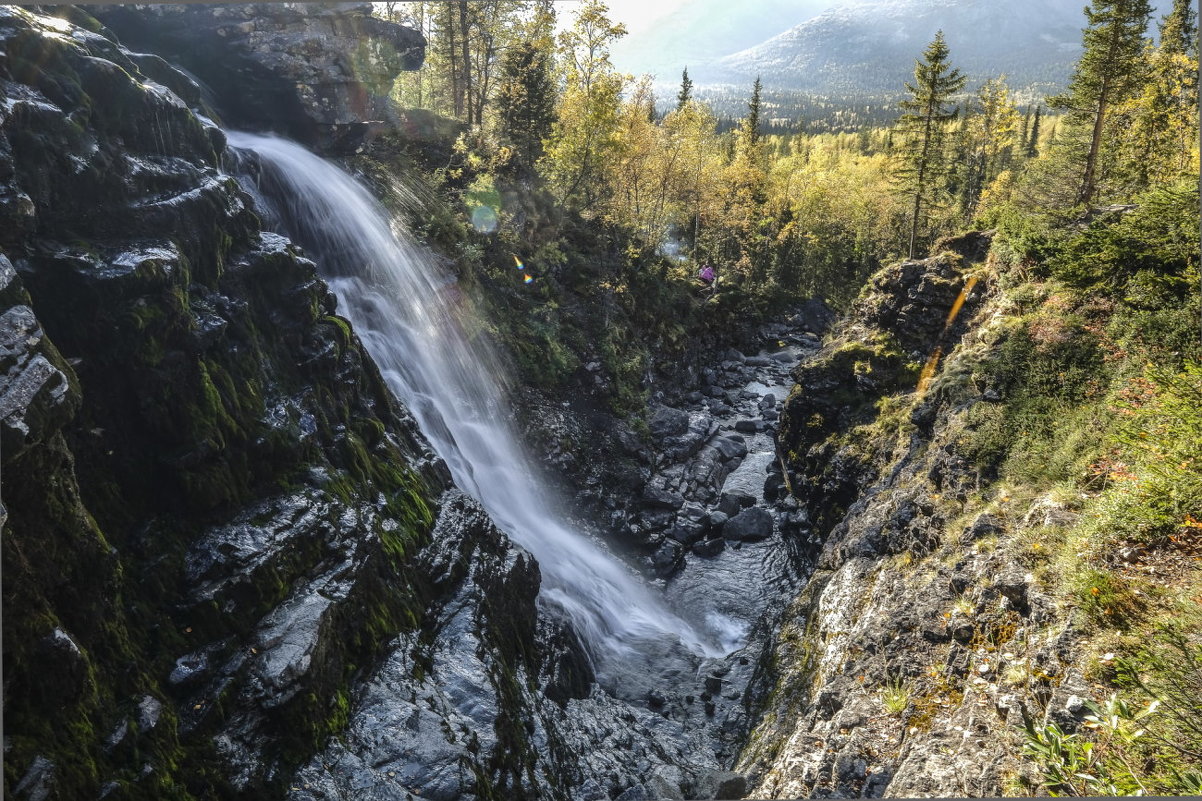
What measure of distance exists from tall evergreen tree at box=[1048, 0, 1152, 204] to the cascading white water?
67.4 ft

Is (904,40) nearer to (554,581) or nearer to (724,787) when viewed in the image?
(554,581)

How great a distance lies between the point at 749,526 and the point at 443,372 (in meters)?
11.1

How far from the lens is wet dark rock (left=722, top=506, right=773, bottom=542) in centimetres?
2031

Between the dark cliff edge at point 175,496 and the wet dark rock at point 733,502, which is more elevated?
the dark cliff edge at point 175,496

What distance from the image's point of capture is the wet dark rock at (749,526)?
66.6ft

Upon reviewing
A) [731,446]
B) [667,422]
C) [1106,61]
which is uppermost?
[1106,61]

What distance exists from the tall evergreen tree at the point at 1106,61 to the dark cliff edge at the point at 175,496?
22640 mm

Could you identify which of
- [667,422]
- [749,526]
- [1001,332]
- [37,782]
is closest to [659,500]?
[749,526]

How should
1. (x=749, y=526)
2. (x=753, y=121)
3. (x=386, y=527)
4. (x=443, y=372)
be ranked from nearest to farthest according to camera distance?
(x=386, y=527), (x=443, y=372), (x=749, y=526), (x=753, y=121)

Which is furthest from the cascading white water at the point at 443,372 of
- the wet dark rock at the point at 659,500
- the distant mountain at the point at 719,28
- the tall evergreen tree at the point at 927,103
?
the tall evergreen tree at the point at 927,103

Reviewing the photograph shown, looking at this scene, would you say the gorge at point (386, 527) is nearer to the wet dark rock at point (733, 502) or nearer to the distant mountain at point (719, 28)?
the wet dark rock at point (733, 502)

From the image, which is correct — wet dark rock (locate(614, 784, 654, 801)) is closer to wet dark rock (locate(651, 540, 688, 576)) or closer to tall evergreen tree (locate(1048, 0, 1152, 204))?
wet dark rock (locate(651, 540, 688, 576))

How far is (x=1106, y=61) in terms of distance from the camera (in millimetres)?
20016

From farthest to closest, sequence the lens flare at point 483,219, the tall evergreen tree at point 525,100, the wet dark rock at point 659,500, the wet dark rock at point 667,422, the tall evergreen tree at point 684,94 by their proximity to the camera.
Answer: the tall evergreen tree at point 684,94 → the tall evergreen tree at point 525,100 → the lens flare at point 483,219 → the wet dark rock at point 667,422 → the wet dark rock at point 659,500
